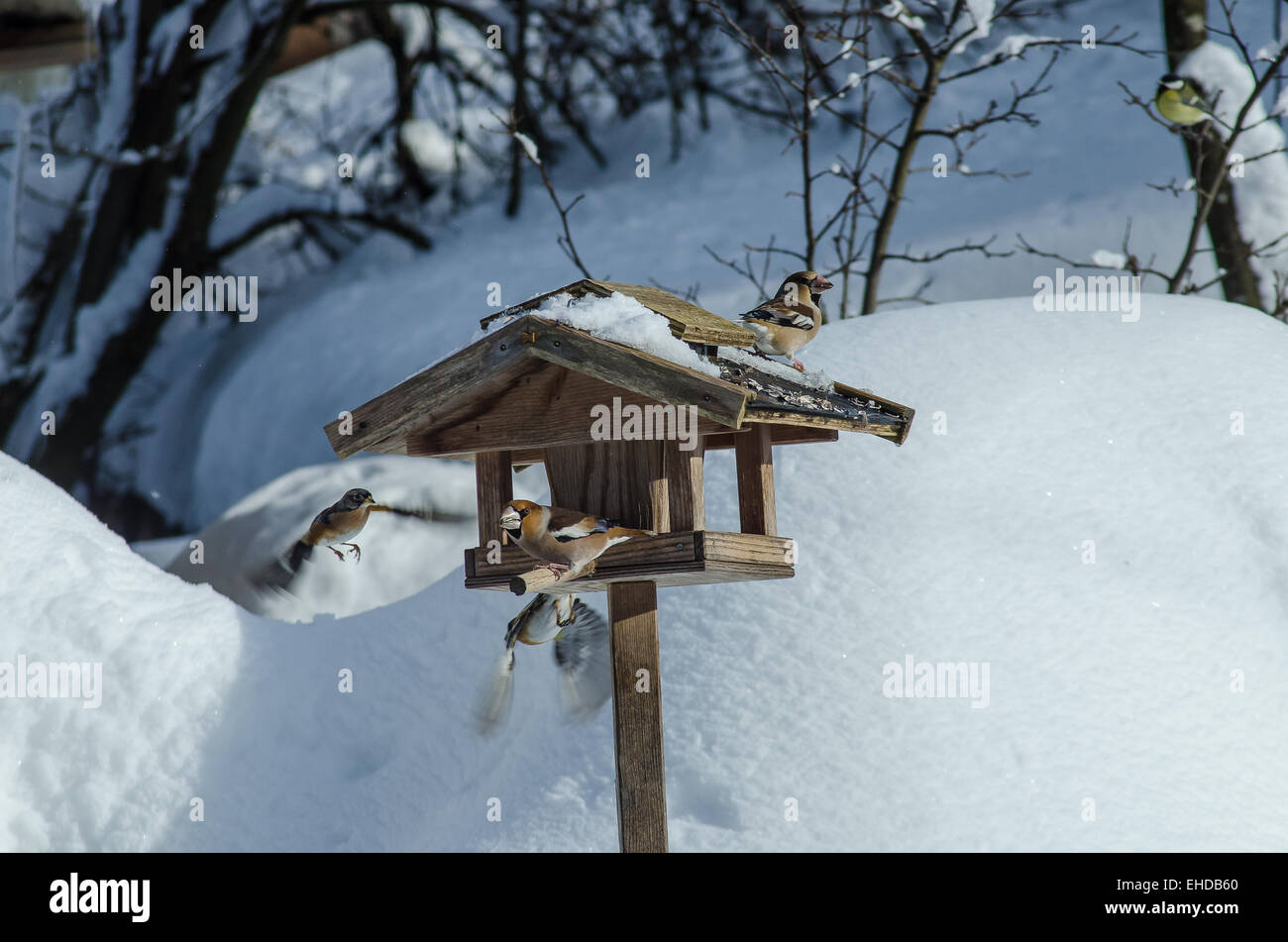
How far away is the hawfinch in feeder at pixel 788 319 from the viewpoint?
8.76ft

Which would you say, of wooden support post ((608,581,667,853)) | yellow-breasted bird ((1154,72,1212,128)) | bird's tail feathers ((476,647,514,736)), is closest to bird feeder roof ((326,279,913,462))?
wooden support post ((608,581,667,853))

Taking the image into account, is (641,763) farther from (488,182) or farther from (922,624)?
(488,182)

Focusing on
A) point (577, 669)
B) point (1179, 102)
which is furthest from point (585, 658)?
point (1179, 102)

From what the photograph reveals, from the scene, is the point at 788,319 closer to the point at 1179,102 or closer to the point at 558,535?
Result: the point at 558,535

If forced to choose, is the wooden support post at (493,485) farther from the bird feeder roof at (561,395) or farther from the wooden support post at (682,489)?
the wooden support post at (682,489)

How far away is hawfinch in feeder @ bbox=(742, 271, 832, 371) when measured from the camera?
2.67m

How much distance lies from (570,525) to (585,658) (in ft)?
2.12

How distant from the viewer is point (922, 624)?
10.9 feet

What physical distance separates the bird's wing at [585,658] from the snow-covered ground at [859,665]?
483 mm

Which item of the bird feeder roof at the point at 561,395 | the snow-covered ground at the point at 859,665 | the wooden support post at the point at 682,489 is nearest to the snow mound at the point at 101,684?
the snow-covered ground at the point at 859,665

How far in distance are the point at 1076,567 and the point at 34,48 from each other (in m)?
6.78

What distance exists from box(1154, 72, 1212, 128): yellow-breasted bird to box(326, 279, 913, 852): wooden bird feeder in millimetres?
3537
